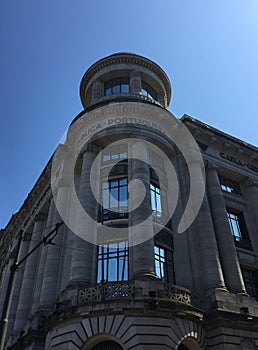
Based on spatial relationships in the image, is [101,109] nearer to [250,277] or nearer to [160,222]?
[160,222]

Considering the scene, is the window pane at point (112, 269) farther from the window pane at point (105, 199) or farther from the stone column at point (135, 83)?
the stone column at point (135, 83)

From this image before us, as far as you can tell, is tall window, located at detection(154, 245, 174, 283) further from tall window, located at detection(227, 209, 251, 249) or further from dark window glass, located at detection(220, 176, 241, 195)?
dark window glass, located at detection(220, 176, 241, 195)

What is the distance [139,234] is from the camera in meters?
22.0

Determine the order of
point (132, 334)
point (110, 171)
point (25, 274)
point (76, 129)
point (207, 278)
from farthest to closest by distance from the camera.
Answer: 1. point (25, 274)
2. point (76, 129)
3. point (110, 171)
4. point (207, 278)
5. point (132, 334)

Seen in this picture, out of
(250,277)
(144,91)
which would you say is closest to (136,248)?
(250,277)

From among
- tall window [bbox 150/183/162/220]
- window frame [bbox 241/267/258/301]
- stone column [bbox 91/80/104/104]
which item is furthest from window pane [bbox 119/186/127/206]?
window frame [bbox 241/267/258/301]

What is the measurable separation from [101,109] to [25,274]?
56.0ft

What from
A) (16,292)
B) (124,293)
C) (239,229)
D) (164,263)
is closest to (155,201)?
(164,263)

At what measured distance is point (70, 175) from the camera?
30344 mm

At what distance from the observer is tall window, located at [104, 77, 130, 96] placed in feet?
110

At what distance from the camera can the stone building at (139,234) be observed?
19.2 meters

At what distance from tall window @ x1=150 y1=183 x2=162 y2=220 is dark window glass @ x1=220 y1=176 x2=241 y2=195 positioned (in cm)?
807

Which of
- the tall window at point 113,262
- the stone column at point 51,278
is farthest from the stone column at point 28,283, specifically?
the tall window at point 113,262

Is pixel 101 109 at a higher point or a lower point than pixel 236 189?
higher
